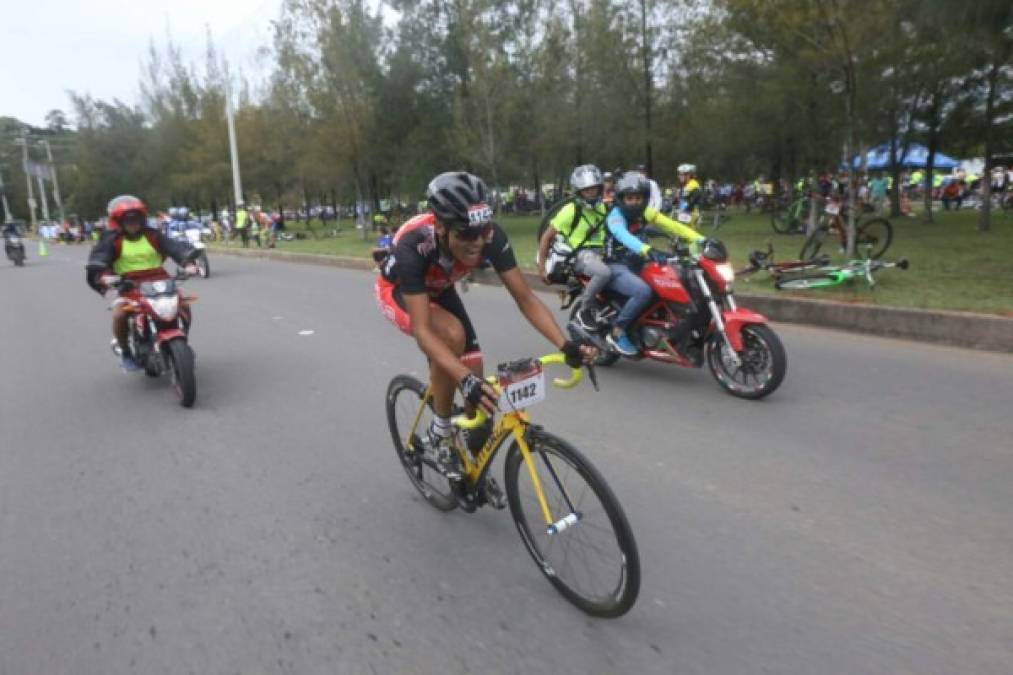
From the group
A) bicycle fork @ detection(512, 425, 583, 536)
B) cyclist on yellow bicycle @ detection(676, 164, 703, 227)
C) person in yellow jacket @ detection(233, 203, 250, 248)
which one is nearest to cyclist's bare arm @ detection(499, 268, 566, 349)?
bicycle fork @ detection(512, 425, 583, 536)

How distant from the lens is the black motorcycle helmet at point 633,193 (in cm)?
638

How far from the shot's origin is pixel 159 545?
3666 millimetres

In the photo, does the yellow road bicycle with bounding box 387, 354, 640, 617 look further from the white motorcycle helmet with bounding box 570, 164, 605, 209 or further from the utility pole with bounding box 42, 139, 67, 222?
the utility pole with bounding box 42, 139, 67, 222

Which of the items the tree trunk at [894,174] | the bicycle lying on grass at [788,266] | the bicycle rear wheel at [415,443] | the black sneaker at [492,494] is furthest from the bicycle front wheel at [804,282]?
the tree trunk at [894,174]

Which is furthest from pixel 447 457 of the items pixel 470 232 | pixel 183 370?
pixel 183 370

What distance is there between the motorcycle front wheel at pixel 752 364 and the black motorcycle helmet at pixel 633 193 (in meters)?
1.39

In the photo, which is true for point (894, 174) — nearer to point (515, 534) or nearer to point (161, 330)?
point (161, 330)

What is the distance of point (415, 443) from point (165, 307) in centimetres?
348

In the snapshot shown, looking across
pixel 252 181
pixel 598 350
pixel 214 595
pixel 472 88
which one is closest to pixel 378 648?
pixel 214 595

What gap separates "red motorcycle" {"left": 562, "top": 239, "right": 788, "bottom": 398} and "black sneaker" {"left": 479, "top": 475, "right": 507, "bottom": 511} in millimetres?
2650

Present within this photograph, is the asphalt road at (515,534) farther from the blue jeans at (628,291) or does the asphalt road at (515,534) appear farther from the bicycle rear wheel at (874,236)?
the bicycle rear wheel at (874,236)

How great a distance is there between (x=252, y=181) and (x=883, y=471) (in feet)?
119

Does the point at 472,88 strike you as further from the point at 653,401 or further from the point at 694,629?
the point at 694,629

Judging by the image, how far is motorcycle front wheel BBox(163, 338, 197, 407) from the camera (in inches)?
237
